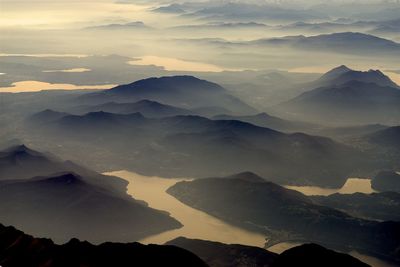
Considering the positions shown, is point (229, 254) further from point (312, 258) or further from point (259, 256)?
point (312, 258)

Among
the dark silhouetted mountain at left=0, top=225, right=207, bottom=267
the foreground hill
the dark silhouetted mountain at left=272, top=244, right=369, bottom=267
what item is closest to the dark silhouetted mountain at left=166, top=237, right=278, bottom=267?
the foreground hill

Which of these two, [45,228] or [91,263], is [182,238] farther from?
[91,263]

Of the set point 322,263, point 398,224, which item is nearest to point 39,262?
point 322,263

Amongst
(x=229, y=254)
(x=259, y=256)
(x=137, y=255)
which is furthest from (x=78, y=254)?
(x=259, y=256)

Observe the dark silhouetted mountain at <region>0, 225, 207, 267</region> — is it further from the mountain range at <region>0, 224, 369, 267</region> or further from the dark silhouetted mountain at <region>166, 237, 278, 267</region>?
the dark silhouetted mountain at <region>166, 237, 278, 267</region>

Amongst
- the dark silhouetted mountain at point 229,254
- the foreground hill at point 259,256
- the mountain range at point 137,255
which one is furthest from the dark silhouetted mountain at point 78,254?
the dark silhouetted mountain at point 229,254

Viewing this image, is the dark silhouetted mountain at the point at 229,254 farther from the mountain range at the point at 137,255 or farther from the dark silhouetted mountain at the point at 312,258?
the dark silhouetted mountain at the point at 312,258
